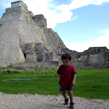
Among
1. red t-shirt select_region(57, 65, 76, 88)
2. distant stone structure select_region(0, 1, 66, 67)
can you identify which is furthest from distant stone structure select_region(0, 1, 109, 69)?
red t-shirt select_region(57, 65, 76, 88)

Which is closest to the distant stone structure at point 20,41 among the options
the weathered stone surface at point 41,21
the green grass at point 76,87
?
the weathered stone surface at point 41,21

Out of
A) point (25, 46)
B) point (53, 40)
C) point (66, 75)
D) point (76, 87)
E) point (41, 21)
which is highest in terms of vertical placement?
point (41, 21)

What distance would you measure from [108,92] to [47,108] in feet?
7.37

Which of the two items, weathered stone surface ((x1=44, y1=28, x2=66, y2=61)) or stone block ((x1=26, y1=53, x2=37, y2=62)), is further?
weathered stone surface ((x1=44, y1=28, x2=66, y2=61))

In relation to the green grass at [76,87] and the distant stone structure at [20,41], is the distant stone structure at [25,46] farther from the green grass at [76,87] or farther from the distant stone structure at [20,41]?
the green grass at [76,87]

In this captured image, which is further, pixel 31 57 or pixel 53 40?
pixel 53 40

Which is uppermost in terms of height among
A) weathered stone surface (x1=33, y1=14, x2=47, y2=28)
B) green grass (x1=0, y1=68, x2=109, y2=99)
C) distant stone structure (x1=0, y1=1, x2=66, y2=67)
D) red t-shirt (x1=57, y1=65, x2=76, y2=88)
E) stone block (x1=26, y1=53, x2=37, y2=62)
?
weathered stone surface (x1=33, y1=14, x2=47, y2=28)

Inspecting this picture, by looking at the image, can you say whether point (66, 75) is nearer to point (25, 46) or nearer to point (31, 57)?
point (31, 57)

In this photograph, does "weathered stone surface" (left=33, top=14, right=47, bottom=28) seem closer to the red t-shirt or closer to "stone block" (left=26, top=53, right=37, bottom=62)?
"stone block" (left=26, top=53, right=37, bottom=62)

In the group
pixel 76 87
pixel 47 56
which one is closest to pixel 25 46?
pixel 47 56

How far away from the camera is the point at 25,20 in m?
34.0

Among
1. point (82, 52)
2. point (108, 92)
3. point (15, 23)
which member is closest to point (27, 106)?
point (108, 92)

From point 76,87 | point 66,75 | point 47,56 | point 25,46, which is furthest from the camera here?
point 25,46

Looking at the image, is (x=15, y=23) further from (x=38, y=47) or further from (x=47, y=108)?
(x=47, y=108)
